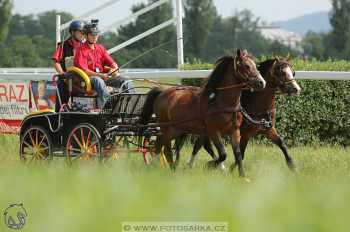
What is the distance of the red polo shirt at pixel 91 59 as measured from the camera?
9281 millimetres

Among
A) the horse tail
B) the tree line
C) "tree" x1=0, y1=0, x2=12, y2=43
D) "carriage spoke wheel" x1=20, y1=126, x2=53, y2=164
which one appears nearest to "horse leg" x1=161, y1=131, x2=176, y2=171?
the horse tail

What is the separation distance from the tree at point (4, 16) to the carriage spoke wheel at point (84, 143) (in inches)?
1742

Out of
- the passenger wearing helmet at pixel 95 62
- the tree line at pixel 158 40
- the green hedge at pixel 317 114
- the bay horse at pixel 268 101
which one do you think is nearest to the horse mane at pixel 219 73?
the bay horse at pixel 268 101

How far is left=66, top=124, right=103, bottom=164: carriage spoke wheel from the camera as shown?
348 inches

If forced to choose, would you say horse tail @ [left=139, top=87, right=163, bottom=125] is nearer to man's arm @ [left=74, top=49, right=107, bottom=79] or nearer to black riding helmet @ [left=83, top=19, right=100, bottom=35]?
man's arm @ [left=74, top=49, right=107, bottom=79]

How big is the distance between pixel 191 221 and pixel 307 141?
Result: 997 cm

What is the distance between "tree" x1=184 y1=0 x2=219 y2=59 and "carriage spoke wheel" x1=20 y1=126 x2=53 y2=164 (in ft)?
170

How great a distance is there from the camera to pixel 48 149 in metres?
9.36

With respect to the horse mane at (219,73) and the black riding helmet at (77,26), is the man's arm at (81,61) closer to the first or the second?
the black riding helmet at (77,26)

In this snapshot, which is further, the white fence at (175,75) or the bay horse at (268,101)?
the white fence at (175,75)

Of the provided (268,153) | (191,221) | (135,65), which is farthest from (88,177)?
(135,65)

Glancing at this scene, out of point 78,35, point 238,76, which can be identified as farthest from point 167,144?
point 78,35

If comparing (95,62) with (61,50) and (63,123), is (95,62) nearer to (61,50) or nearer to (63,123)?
(61,50)

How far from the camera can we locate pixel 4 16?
53.2 m
